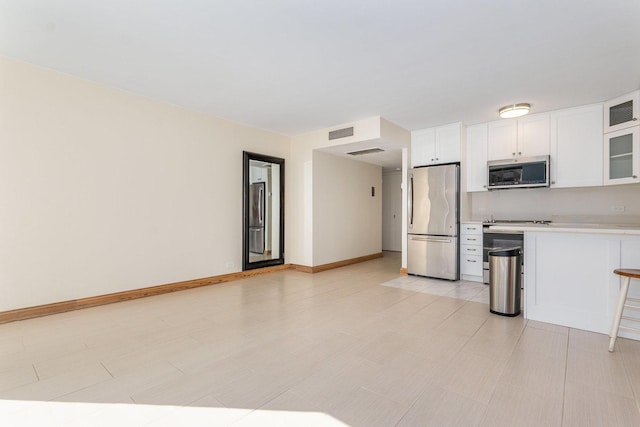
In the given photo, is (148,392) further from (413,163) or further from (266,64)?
(413,163)

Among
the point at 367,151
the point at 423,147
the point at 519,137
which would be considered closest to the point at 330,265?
the point at 367,151

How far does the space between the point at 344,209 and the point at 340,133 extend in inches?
74.9

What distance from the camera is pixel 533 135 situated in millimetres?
4715

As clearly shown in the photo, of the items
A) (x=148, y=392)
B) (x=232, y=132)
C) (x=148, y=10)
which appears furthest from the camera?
(x=232, y=132)

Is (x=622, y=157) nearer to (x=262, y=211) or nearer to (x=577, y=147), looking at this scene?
(x=577, y=147)

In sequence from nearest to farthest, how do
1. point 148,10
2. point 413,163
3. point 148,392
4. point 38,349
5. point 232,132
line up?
point 148,392
point 148,10
point 38,349
point 232,132
point 413,163

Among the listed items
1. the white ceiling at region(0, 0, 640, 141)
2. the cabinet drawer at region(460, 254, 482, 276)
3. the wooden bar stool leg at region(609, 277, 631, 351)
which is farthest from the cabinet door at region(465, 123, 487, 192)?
the wooden bar stool leg at region(609, 277, 631, 351)

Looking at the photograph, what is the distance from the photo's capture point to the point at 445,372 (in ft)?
7.00

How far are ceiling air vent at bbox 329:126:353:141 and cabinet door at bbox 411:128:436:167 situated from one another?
134 centimetres

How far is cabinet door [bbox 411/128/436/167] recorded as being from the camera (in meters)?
5.45

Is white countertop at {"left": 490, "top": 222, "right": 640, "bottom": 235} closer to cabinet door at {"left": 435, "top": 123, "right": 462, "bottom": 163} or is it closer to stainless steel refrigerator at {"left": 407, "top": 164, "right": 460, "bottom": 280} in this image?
stainless steel refrigerator at {"left": 407, "top": 164, "right": 460, "bottom": 280}

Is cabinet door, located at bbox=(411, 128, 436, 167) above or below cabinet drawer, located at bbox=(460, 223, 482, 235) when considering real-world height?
above

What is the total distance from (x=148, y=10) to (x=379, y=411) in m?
3.24

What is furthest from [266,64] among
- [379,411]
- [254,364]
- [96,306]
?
[96,306]
